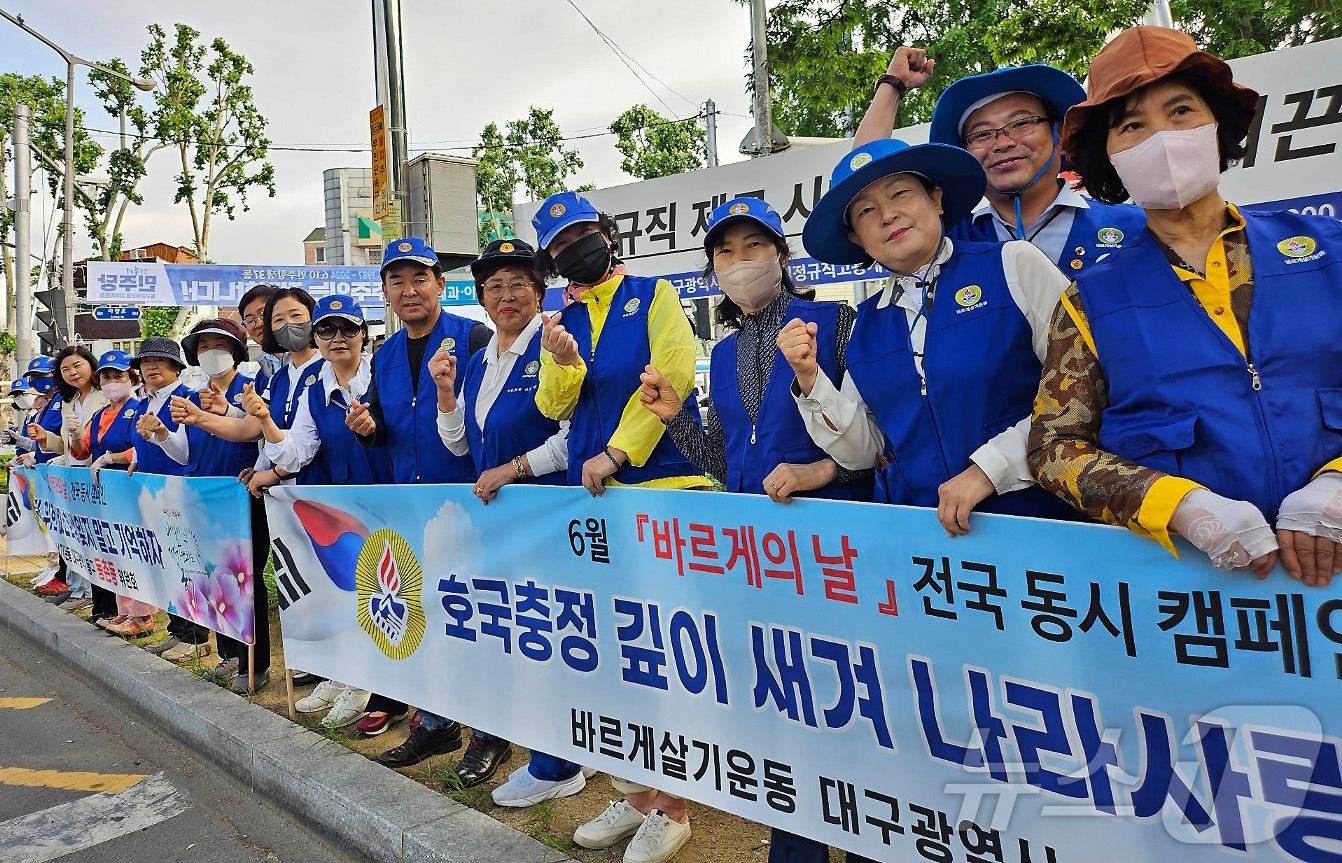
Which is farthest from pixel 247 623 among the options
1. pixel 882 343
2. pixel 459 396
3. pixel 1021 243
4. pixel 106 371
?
pixel 1021 243

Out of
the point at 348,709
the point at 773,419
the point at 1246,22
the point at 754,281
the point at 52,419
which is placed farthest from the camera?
the point at 1246,22

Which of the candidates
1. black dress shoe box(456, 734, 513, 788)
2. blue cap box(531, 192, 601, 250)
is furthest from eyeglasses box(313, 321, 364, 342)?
black dress shoe box(456, 734, 513, 788)

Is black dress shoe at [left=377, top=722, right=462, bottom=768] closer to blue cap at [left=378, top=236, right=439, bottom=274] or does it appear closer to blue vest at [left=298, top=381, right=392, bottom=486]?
blue vest at [left=298, top=381, right=392, bottom=486]

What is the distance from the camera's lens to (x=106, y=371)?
648 cm

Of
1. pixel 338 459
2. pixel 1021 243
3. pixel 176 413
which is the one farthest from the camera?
pixel 338 459

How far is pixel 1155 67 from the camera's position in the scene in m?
1.82

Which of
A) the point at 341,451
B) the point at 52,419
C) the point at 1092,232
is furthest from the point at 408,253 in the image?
the point at 52,419

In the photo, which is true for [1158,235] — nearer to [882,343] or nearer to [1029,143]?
[882,343]

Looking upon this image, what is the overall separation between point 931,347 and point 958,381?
4.1 inches

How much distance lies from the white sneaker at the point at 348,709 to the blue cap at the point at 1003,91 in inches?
130

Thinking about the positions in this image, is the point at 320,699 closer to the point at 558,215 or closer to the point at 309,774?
the point at 309,774

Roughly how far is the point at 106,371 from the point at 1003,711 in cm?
650

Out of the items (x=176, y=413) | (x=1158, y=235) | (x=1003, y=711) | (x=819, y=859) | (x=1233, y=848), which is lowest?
(x=819, y=859)

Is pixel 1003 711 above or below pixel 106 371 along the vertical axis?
below
